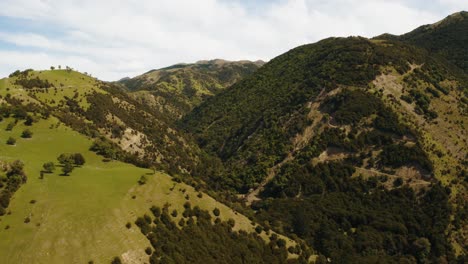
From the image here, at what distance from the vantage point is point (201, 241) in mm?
79750

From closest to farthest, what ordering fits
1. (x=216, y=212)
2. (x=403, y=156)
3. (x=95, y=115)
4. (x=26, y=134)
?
(x=216, y=212) → (x=26, y=134) → (x=403, y=156) → (x=95, y=115)

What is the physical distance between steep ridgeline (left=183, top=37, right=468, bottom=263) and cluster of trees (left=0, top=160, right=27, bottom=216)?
223ft

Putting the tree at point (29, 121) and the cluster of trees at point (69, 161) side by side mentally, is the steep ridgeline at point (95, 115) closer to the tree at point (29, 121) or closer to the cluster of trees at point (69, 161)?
the tree at point (29, 121)

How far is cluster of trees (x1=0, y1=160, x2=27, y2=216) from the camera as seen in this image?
7262cm

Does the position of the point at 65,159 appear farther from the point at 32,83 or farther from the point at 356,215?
the point at 32,83

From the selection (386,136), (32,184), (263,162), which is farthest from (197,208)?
(386,136)

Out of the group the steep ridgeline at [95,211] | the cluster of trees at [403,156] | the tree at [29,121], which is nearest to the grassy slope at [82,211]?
the steep ridgeline at [95,211]

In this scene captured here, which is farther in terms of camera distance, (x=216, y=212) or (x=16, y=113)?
(x=16, y=113)

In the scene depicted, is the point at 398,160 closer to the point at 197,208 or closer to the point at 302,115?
the point at 302,115

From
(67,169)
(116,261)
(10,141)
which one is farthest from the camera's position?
(10,141)

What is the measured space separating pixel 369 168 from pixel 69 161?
11108 centimetres

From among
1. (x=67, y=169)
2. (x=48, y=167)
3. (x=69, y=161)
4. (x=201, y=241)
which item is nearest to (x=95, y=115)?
(x=69, y=161)

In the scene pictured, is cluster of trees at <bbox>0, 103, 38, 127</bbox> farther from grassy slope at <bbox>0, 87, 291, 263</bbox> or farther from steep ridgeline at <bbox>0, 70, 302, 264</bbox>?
grassy slope at <bbox>0, 87, 291, 263</bbox>

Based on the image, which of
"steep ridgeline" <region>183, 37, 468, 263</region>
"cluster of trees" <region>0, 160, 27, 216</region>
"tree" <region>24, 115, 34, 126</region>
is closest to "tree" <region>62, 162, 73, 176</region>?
"cluster of trees" <region>0, 160, 27, 216</region>
